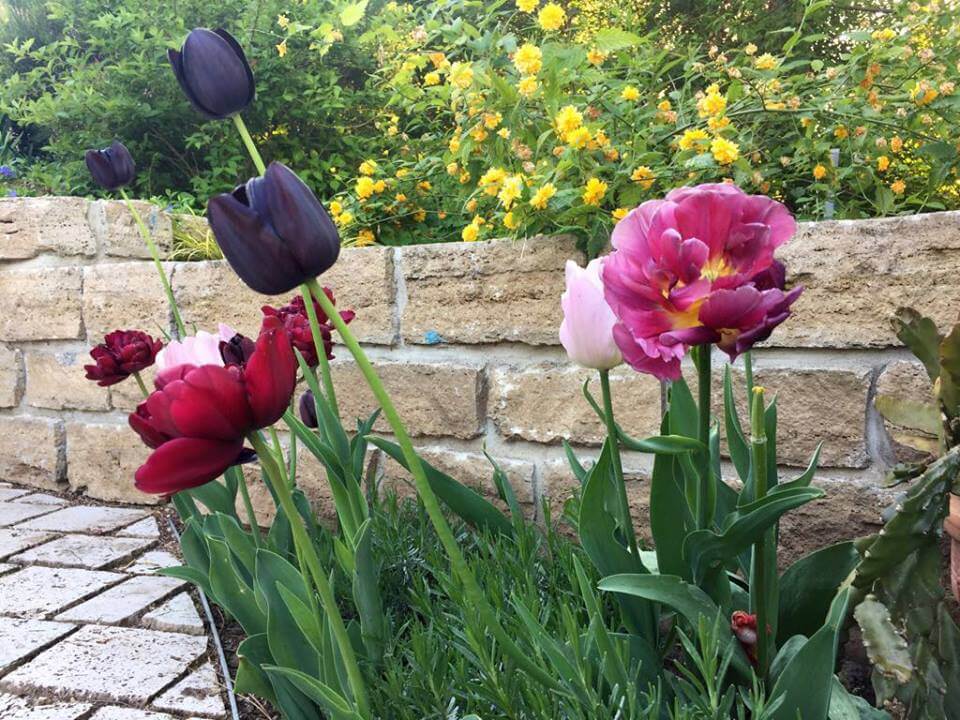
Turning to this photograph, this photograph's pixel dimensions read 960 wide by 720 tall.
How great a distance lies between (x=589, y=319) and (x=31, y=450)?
103 inches

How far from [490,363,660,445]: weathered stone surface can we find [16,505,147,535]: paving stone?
1387mm

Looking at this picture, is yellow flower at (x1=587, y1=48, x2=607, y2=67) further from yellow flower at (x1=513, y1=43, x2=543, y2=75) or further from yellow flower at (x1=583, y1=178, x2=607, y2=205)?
yellow flower at (x1=583, y1=178, x2=607, y2=205)

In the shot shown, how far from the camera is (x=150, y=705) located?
1.41 meters

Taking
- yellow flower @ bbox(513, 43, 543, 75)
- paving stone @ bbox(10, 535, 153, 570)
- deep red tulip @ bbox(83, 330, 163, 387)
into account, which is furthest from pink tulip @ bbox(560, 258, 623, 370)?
paving stone @ bbox(10, 535, 153, 570)

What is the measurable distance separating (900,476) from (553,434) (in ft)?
2.76

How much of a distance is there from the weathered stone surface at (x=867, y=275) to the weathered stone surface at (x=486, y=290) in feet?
1.57

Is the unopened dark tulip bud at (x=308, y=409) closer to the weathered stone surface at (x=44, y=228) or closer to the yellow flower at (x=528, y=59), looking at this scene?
the yellow flower at (x=528, y=59)

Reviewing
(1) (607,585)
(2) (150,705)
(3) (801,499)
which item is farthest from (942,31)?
(2) (150,705)

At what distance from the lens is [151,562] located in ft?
6.96

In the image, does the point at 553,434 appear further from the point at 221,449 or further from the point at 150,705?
the point at 221,449

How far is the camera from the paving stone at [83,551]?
2115 mm

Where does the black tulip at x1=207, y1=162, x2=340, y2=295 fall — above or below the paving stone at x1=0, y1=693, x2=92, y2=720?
above

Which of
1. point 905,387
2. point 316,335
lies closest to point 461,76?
point 316,335

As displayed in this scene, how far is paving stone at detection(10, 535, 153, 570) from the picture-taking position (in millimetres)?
2115
